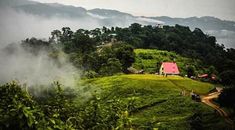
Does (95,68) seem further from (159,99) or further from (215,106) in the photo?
(215,106)

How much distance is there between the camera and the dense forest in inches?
364

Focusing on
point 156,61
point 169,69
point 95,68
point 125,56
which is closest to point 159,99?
point 169,69

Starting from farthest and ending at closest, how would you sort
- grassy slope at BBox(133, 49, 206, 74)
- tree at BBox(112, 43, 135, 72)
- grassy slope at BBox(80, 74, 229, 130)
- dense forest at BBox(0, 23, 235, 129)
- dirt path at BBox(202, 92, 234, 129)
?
grassy slope at BBox(133, 49, 206, 74)
tree at BBox(112, 43, 135, 72)
grassy slope at BBox(80, 74, 229, 130)
dirt path at BBox(202, 92, 234, 129)
dense forest at BBox(0, 23, 235, 129)

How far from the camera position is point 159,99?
5478cm

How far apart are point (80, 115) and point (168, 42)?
12623 cm

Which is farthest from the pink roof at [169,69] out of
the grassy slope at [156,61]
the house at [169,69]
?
the grassy slope at [156,61]

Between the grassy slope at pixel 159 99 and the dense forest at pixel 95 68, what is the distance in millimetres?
5051

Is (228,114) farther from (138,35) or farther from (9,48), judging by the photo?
(9,48)

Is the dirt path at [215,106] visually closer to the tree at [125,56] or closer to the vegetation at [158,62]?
the tree at [125,56]

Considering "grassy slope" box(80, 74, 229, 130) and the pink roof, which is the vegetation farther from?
"grassy slope" box(80, 74, 229, 130)

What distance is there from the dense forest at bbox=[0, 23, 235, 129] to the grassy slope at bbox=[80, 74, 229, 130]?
5051mm

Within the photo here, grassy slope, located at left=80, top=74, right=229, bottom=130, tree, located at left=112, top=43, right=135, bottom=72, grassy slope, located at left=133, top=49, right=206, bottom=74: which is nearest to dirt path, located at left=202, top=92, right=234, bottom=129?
grassy slope, located at left=80, top=74, right=229, bottom=130

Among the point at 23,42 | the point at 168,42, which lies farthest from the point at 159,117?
the point at 23,42

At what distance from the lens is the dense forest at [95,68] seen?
364 inches
